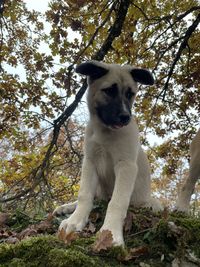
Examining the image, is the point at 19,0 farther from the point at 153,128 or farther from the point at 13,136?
the point at 153,128

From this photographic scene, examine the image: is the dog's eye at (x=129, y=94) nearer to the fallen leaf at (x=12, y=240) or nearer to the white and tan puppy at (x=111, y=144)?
the white and tan puppy at (x=111, y=144)

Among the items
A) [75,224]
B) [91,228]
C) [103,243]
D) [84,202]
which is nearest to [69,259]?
[103,243]

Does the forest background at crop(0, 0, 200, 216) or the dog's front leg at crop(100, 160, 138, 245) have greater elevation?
the forest background at crop(0, 0, 200, 216)

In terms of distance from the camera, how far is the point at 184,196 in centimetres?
785

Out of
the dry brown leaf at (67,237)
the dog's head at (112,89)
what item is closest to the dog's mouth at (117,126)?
the dog's head at (112,89)

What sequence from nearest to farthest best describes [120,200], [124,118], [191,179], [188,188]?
1. [120,200]
2. [124,118]
3. [188,188]
4. [191,179]

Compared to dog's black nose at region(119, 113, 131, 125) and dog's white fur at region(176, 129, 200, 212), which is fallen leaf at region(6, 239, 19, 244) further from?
dog's white fur at region(176, 129, 200, 212)

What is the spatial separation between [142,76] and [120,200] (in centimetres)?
216

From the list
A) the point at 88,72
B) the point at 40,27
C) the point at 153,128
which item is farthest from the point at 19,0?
the point at 88,72

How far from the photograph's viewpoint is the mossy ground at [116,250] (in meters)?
3.34

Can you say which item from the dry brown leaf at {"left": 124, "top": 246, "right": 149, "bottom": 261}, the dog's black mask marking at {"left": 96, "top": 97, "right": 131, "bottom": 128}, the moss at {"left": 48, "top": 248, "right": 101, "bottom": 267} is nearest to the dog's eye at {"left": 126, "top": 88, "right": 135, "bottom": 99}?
the dog's black mask marking at {"left": 96, "top": 97, "right": 131, "bottom": 128}

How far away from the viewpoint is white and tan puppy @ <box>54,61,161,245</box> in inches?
203

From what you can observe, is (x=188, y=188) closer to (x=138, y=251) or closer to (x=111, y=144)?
(x=111, y=144)

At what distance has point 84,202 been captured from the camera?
511 centimetres
